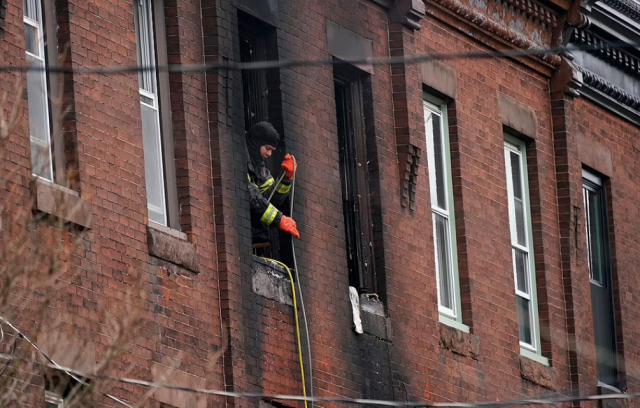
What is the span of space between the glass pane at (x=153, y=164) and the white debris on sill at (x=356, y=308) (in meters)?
3.08

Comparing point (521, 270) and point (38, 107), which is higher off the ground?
point (521, 270)

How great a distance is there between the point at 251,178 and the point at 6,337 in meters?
5.12

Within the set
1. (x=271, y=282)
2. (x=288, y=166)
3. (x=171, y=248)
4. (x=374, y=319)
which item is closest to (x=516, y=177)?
(x=374, y=319)

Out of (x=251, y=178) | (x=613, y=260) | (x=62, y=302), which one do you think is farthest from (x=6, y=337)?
(x=613, y=260)

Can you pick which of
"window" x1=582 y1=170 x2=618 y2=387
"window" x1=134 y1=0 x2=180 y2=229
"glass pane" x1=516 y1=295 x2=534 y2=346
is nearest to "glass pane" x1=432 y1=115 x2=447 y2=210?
"glass pane" x1=516 y1=295 x2=534 y2=346

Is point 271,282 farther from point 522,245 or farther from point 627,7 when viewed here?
point 627,7

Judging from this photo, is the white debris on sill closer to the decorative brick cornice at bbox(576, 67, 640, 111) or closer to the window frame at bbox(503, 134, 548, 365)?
the window frame at bbox(503, 134, 548, 365)

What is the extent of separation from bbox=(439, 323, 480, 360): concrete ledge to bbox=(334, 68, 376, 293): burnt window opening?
1.38 metres

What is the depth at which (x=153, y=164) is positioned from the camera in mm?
19188

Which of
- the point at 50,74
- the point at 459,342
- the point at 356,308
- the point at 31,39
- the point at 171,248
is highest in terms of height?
the point at 459,342

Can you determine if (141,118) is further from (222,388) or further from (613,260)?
(613,260)

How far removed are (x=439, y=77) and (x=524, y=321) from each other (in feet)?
11.1

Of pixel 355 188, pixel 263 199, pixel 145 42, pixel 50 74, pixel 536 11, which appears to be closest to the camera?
pixel 50 74

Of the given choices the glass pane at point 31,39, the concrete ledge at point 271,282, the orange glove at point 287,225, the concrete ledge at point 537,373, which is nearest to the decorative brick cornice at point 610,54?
the concrete ledge at point 537,373
